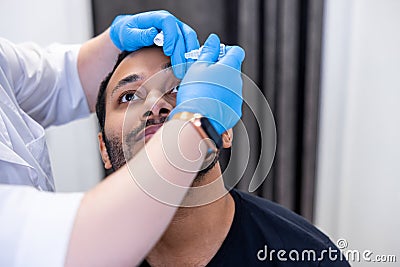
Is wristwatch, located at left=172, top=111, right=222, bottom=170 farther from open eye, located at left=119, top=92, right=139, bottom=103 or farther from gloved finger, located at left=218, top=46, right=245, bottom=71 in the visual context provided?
open eye, located at left=119, top=92, right=139, bottom=103

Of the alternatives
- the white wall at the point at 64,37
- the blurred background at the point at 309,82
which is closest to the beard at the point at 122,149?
the blurred background at the point at 309,82

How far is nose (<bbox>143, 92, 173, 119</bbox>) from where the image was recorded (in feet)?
3.11

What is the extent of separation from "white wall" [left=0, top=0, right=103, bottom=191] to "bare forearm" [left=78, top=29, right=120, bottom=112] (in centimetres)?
46

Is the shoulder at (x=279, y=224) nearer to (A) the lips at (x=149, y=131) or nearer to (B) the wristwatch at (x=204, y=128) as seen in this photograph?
(A) the lips at (x=149, y=131)

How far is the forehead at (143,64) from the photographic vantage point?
1.02m

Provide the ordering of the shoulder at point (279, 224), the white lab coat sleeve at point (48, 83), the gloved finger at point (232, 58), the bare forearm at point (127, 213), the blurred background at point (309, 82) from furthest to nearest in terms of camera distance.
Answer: the blurred background at point (309, 82)
the white lab coat sleeve at point (48, 83)
the shoulder at point (279, 224)
the gloved finger at point (232, 58)
the bare forearm at point (127, 213)

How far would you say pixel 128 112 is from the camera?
3.28 ft

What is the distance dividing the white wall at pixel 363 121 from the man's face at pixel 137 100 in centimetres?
90

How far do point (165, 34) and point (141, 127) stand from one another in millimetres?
202

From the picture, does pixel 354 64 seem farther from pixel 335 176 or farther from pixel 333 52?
pixel 335 176

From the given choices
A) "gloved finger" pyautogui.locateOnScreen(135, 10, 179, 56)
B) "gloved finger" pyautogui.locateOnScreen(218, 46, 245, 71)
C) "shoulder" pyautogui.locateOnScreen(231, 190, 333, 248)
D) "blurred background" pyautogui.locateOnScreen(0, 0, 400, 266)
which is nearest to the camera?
"gloved finger" pyautogui.locateOnScreen(218, 46, 245, 71)

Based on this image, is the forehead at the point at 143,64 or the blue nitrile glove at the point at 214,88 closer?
the blue nitrile glove at the point at 214,88

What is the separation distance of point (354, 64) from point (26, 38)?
4.02 ft

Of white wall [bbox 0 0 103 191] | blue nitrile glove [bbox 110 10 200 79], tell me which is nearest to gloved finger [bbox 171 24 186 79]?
blue nitrile glove [bbox 110 10 200 79]
